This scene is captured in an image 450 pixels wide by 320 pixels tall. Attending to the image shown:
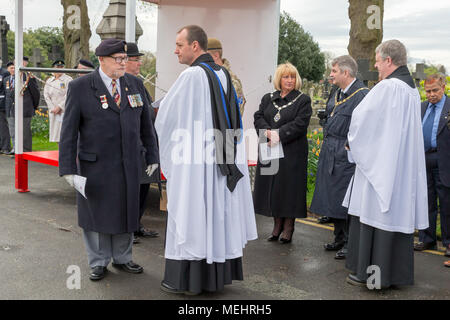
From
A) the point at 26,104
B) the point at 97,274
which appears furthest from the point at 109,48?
the point at 26,104

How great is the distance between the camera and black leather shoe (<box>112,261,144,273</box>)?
181 inches

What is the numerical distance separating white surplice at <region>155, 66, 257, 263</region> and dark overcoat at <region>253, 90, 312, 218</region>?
172cm

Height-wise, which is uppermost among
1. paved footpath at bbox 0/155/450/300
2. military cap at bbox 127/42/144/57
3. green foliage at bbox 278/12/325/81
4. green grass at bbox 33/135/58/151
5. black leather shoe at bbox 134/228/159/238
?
green foliage at bbox 278/12/325/81

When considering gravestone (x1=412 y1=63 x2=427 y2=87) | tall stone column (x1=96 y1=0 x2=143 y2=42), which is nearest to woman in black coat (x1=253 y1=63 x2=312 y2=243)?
gravestone (x1=412 y1=63 x2=427 y2=87)

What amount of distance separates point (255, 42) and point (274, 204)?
324 cm

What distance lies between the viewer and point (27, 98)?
11.0 meters

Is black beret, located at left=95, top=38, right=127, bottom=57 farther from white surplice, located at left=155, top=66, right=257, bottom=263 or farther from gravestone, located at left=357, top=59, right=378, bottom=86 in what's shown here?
gravestone, located at left=357, top=59, right=378, bottom=86

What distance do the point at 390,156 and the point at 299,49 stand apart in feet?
97.3

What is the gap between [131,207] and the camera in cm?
435

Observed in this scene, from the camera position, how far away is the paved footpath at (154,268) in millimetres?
4199

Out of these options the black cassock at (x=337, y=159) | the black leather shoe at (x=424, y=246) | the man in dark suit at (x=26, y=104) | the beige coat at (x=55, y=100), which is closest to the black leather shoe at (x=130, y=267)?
the black cassock at (x=337, y=159)

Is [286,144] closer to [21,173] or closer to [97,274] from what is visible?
[97,274]

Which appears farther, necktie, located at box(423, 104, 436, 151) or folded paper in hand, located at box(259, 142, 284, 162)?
folded paper in hand, located at box(259, 142, 284, 162)

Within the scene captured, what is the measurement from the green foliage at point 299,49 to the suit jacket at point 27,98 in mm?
22906
